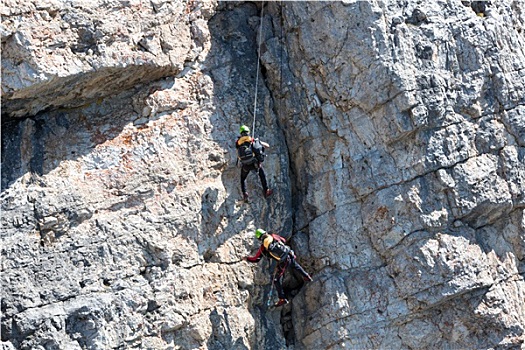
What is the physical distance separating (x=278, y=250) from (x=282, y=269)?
52 centimetres

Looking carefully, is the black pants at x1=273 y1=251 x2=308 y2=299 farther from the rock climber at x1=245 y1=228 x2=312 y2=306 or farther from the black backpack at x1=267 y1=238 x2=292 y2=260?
the black backpack at x1=267 y1=238 x2=292 y2=260

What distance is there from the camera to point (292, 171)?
65.4 ft

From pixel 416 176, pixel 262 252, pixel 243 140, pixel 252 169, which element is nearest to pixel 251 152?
pixel 243 140

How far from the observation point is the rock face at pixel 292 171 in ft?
58.2

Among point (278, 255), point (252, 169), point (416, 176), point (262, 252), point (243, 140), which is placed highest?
point (243, 140)

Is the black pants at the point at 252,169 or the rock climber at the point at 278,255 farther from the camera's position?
the black pants at the point at 252,169

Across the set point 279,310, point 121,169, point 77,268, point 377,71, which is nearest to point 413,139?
point 377,71

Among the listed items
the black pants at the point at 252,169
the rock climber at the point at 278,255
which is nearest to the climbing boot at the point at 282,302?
the rock climber at the point at 278,255

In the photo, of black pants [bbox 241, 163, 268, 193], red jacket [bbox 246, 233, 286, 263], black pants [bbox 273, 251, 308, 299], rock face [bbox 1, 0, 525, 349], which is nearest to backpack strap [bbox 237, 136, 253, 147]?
black pants [bbox 241, 163, 268, 193]

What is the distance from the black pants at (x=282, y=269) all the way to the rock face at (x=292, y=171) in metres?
0.44

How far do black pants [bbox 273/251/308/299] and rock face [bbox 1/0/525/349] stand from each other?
44 cm

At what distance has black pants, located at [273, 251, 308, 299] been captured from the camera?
18.7 metres

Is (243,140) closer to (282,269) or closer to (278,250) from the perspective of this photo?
(278,250)

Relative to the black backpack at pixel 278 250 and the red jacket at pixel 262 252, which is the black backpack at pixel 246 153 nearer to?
the red jacket at pixel 262 252
